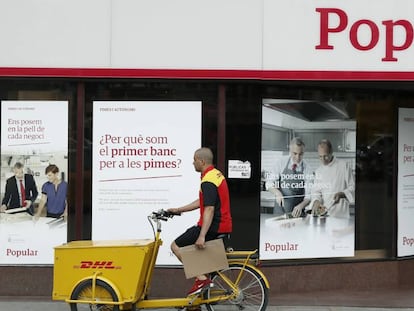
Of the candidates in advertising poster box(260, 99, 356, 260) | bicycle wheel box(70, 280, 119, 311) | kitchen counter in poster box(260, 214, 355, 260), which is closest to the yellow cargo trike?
bicycle wheel box(70, 280, 119, 311)

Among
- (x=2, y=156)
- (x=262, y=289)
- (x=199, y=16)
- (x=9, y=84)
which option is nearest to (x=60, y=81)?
(x=9, y=84)

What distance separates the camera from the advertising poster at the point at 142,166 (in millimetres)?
7426

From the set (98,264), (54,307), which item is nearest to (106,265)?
(98,264)

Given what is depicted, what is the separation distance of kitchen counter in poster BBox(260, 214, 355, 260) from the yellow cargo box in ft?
7.53

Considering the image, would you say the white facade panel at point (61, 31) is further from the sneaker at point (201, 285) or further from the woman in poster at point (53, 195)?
the sneaker at point (201, 285)

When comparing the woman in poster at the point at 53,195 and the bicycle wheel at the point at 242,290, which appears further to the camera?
the woman in poster at the point at 53,195

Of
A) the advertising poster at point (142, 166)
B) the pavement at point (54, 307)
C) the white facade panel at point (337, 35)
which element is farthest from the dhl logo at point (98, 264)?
the white facade panel at point (337, 35)

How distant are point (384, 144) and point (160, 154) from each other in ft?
9.98

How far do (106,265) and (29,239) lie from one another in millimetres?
2078

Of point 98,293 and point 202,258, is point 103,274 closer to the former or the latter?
point 98,293

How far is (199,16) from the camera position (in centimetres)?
735

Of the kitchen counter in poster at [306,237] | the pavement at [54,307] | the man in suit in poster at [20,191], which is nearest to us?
the pavement at [54,307]

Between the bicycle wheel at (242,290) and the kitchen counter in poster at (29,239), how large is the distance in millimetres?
2289

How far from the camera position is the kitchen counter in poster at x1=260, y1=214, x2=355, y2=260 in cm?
774
